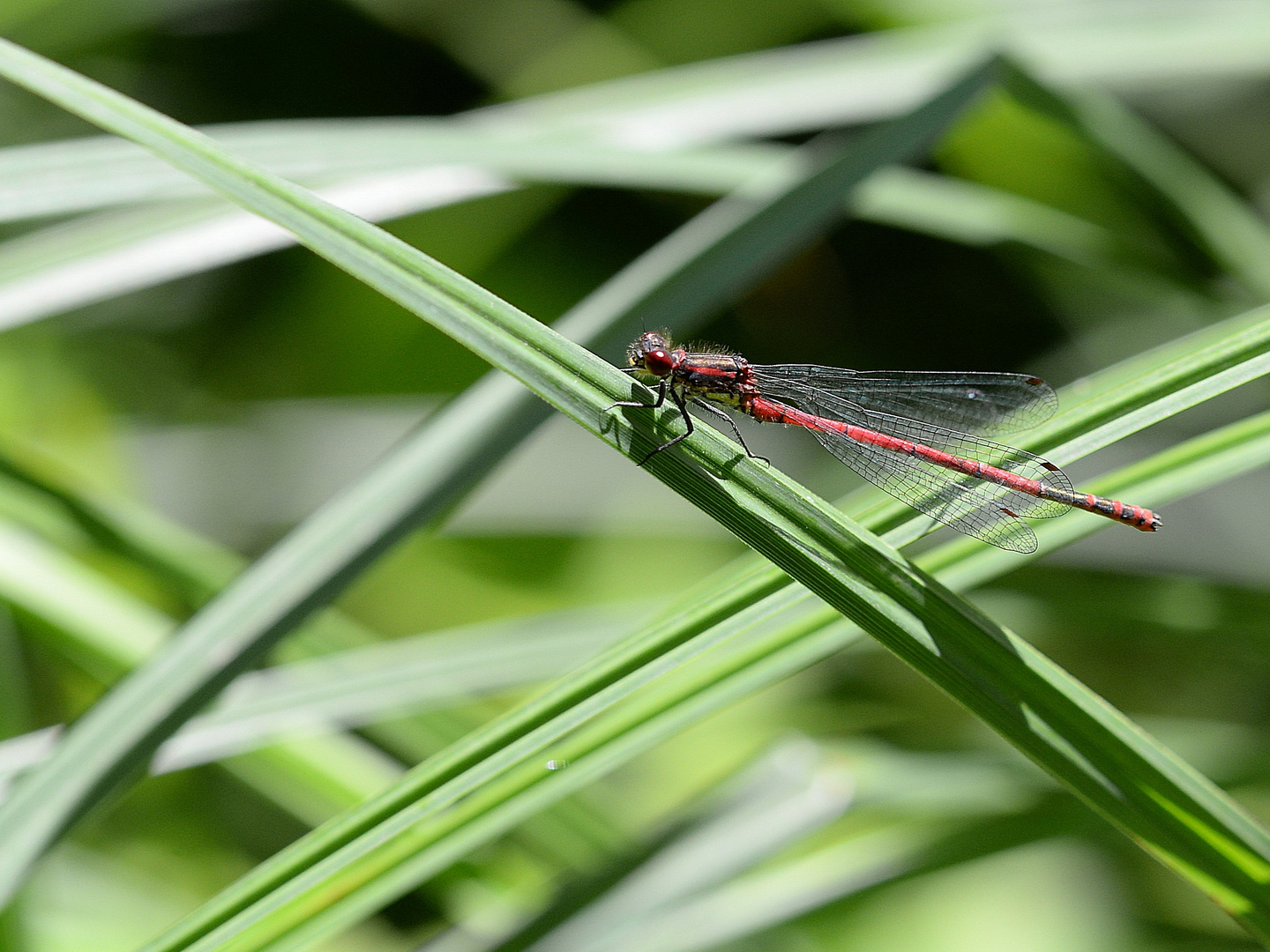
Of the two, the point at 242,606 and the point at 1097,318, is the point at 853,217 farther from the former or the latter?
the point at 242,606

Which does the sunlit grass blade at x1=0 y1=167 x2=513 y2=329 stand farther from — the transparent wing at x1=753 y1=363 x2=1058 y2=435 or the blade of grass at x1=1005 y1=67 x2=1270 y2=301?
the blade of grass at x1=1005 y1=67 x2=1270 y2=301


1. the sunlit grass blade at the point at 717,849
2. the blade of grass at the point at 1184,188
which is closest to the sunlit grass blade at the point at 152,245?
the sunlit grass blade at the point at 717,849

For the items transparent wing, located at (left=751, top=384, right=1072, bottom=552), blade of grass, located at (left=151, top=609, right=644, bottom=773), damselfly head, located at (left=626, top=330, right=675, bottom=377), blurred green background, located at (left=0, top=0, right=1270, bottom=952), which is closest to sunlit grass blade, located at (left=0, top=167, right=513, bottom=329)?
blurred green background, located at (left=0, top=0, right=1270, bottom=952)

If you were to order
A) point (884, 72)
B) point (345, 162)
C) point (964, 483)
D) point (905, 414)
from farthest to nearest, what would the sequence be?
point (884, 72) → point (905, 414) → point (345, 162) → point (964, 483)

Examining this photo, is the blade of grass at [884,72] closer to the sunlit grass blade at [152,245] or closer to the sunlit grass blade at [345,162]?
the sunlit grass blade at [345,162]

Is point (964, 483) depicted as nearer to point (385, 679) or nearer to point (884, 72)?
point (385, 679)

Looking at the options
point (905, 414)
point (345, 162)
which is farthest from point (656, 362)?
point (345, 162)

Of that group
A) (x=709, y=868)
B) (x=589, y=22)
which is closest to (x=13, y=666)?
(x=709, y=868)
